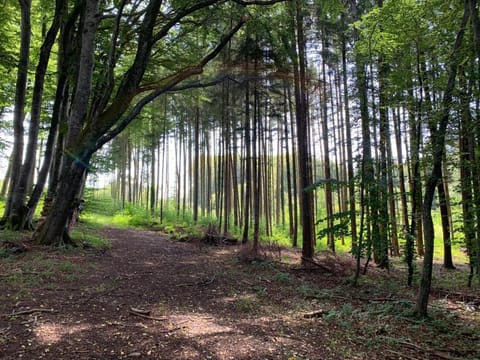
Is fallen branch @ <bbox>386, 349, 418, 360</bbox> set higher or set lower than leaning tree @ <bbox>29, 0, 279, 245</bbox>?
lower

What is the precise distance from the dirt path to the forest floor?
0.01 metres

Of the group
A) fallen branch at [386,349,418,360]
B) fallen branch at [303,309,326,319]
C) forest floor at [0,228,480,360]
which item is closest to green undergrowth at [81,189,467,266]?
forest floor at [0,228,480,360]

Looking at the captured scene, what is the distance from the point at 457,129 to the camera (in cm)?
503

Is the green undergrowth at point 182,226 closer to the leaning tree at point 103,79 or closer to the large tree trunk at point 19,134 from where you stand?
the large tree trunk at point 19,134

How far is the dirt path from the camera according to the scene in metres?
2.66

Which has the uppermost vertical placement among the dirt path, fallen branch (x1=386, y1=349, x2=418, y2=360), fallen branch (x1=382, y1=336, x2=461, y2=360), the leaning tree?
the leaning tree

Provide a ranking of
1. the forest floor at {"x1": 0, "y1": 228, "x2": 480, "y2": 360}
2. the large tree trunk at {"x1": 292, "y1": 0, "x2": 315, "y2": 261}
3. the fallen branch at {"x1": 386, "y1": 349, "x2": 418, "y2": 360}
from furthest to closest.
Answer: the large tree trunk at {"x1": 292, "y1": 0, "x2": 315, "y2": 261} < the fallen branch at {"x1": 386, "y1": 349, "x2": 418, "y2": 360} < the forest floor at {"x1": 0, "y1": 228, "x2": 480, "y2": 360}

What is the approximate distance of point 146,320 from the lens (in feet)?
11.1

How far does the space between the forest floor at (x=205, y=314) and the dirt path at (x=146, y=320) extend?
0.01 metres

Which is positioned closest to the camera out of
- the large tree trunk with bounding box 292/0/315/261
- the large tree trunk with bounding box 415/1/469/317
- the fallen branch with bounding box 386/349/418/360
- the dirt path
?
the dirt path

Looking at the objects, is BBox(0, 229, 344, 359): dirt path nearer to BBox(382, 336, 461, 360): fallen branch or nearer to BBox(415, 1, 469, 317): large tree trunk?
BBox(382, 336, 461, 360): fallen branch

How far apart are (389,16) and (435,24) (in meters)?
0.89

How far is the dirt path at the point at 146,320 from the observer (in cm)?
266

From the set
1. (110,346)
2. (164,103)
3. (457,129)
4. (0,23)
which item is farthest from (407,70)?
(164,103)
